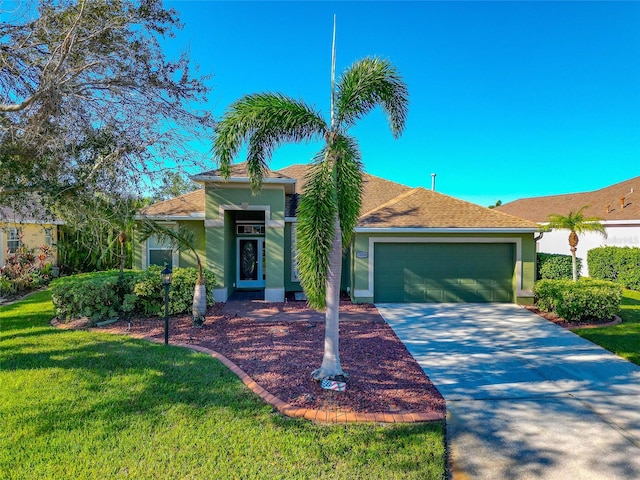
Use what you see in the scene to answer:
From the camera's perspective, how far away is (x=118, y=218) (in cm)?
630

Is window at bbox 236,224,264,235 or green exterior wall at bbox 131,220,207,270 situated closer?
green exterior wall at bbox 131,220,207,270

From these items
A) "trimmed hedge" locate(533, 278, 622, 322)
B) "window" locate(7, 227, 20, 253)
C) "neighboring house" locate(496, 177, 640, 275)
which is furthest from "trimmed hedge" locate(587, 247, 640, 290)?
"window" locate(7, 227, 20, 253)

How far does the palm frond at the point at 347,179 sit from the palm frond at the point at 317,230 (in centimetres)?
16

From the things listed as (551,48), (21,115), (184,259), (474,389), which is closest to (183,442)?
(474,389)

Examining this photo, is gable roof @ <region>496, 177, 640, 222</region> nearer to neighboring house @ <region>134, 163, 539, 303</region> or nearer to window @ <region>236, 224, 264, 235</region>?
neighboring house @ <region>134, 163, 539, 303</region>

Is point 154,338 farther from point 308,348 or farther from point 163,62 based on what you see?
point 163,62

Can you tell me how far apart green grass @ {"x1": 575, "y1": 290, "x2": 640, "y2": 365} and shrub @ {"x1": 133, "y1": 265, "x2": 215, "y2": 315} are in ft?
31.9

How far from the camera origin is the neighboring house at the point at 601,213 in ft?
52.3

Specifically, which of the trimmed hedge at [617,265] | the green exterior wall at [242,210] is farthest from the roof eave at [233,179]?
the trimmed hedge at [617,265]

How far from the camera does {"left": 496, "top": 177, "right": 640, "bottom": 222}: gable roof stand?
16844 mm

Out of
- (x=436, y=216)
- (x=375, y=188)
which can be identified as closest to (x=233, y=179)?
(x=436, y=216)

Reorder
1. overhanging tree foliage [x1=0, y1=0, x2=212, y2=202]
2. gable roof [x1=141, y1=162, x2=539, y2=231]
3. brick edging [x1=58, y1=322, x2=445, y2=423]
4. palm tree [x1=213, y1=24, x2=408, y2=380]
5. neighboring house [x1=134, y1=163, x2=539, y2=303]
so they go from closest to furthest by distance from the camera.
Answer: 1. brick edging [x1=58, y1=322, x2=445, y2=423]
2. palm tree [x1=213, y1=24, x2=408, y2=380]
3. overhanging tree foliage [x1=0, y1=0, x2=212, y2=202]
4. gable roof [x1=141, y1=162, x2=539, y2=231]
5. neighboring house [x1=134, y1=163, x2=539, y2=303]

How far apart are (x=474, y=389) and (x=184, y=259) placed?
10974 millimetres

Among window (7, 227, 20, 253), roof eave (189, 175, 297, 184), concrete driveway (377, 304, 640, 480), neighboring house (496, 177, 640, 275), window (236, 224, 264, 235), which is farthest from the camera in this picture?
neighboring house (496, 177, 640, 275)
